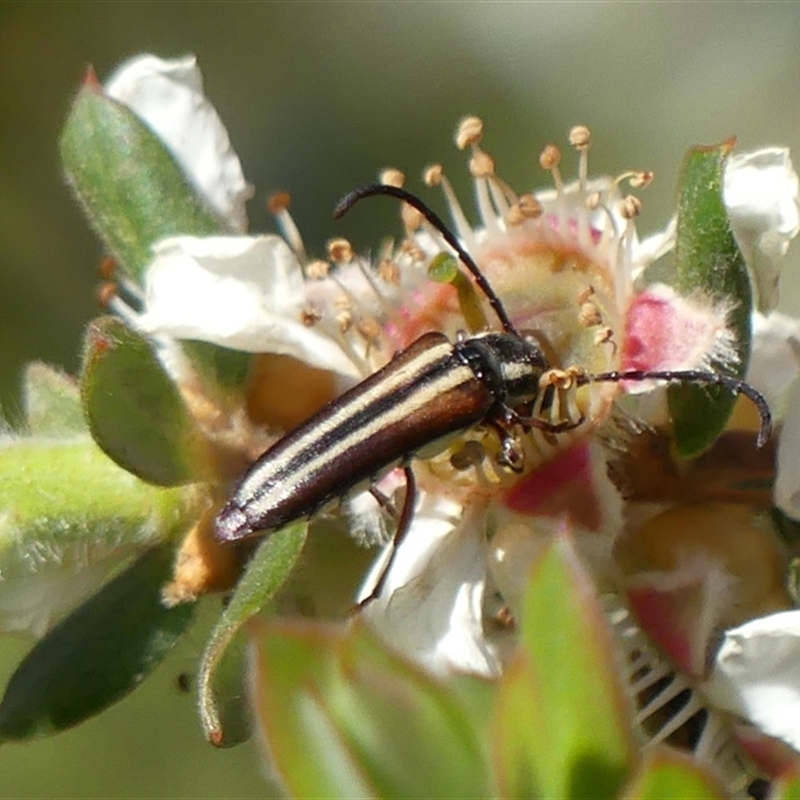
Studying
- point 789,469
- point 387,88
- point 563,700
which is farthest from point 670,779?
point 387,88

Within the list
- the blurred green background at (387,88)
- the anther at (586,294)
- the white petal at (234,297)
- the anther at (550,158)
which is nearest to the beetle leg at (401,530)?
the white petal at (234,297)

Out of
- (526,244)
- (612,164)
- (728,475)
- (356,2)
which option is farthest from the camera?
(356,2)

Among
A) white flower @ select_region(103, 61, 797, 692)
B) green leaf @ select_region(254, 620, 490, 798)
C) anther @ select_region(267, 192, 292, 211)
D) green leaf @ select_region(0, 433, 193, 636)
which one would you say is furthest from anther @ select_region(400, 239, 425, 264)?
green leaf @ select_region(254, 620, 490, 798)

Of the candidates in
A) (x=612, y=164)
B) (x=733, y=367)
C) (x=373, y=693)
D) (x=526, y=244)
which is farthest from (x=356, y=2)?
(x=373, y=693)

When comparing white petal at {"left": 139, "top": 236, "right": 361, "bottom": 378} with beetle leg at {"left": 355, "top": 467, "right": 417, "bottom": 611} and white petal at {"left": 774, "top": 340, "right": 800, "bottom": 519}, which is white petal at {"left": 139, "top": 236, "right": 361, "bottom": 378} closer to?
beetle leg at {"left": 355, "top": 467, "right": 417, "bottom": 611}

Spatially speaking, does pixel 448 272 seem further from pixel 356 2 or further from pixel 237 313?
pixel 356 2

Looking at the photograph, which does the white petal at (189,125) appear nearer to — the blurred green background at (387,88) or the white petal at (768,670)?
the white petal at (768,670)
